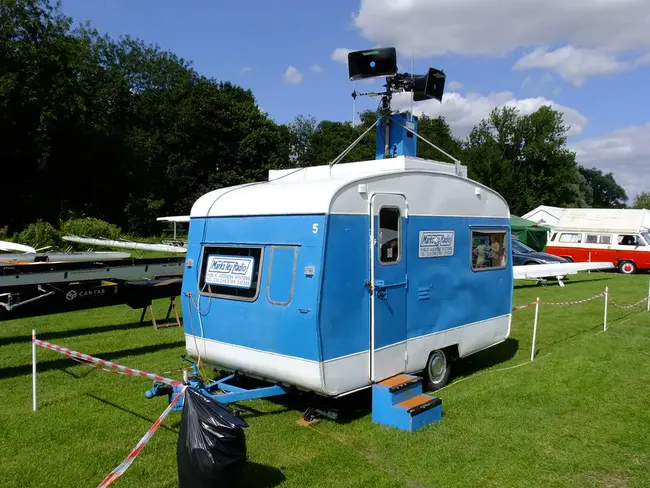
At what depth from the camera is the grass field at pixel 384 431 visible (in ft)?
15.7

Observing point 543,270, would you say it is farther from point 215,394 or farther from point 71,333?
point 215,394

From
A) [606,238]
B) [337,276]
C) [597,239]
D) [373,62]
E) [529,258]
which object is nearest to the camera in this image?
[337,276]

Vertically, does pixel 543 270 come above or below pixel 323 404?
above

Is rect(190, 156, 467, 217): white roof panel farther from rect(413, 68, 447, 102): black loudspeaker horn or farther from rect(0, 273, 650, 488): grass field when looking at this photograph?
rect(0, 273, 650, 488): grass field

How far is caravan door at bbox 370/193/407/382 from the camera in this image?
5.93m

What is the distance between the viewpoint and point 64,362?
840cm

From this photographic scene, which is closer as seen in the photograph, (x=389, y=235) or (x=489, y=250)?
(x=389, y=235)

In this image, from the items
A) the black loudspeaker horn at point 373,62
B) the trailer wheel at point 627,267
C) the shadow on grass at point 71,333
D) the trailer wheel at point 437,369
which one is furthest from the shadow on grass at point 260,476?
the trailer wheel at point 627,267

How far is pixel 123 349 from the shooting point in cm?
925

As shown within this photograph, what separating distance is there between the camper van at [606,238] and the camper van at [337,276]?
69.0ft

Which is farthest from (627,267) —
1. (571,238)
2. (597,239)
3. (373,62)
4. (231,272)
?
(231,272)

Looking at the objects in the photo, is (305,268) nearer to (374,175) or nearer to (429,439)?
(374,175)

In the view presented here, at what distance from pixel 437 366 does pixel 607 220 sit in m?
24.2

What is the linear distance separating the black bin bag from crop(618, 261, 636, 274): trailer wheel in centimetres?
2638
